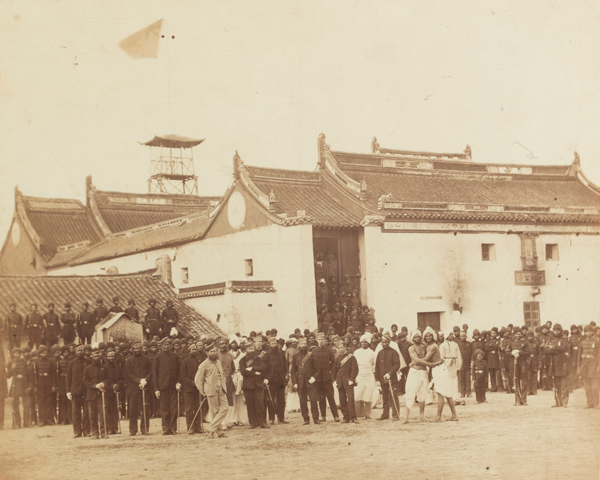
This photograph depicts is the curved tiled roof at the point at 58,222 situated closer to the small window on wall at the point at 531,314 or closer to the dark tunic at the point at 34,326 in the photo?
the dark tunic at the point at 34,326

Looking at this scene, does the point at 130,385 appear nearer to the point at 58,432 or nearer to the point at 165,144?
the point at 58,432

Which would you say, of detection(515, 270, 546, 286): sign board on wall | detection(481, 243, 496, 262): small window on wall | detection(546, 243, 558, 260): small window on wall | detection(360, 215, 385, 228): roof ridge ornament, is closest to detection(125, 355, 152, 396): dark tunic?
detection(360, 215, 385, 228): roof ridge ornament

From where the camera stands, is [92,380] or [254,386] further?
[254,386]

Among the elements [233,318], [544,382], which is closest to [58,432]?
[233,318]

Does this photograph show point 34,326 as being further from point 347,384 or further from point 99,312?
point 347,384

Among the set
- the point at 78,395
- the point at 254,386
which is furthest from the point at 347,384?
the point at 78,395

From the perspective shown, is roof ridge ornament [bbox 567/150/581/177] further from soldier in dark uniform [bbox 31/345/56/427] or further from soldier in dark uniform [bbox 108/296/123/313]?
soldier in dark uniform [bbox 31/345/56/427]

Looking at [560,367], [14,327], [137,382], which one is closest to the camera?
[137,382]
